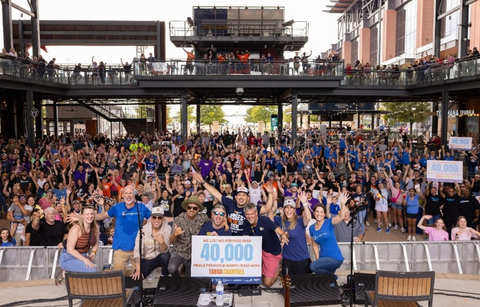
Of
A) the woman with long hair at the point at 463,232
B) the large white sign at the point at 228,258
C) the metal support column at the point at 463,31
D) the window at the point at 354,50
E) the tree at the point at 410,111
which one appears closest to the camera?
the large white sign at the point at 228,258

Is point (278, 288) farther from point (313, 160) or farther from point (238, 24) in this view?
point (238, 24)

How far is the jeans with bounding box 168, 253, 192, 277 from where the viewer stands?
6.72m

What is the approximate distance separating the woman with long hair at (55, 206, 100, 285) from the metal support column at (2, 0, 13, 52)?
85.2ft

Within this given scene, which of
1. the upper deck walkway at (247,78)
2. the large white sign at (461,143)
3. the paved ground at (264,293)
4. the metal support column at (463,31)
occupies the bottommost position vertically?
the paved ground at (264,293)

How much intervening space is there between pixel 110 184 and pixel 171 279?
683cm

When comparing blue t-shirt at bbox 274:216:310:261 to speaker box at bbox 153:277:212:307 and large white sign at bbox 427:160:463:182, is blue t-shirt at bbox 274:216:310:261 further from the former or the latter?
large white sign at bbox 427:160:463:182

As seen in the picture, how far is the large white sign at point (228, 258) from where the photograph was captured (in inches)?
255

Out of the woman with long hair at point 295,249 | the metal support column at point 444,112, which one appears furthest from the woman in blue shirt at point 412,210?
the metal support column at point 444,112

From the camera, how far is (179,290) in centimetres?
604

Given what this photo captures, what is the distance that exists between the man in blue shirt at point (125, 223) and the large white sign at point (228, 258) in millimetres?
1004

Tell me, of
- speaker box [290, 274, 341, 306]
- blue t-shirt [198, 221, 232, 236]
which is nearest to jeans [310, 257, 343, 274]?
speaker box [290, 274, 341, 306]

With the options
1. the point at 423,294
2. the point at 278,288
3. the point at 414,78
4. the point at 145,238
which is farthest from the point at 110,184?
the point at 414,78

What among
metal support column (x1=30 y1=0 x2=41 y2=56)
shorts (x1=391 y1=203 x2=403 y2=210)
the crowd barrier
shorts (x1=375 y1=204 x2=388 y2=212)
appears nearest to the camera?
the crowd barrier

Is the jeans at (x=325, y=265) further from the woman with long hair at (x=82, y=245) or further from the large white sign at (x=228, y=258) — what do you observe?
the woman with long hair at (x=82, y=245)
